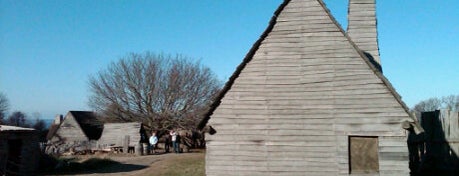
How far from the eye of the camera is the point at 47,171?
2544 centimetres

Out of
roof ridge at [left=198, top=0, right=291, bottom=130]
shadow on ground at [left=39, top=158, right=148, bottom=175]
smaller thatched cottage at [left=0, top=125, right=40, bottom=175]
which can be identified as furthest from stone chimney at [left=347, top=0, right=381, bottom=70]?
smaller thatched cottage at [left=0, top=125, right=40, bottom=175]

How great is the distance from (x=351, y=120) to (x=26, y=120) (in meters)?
114

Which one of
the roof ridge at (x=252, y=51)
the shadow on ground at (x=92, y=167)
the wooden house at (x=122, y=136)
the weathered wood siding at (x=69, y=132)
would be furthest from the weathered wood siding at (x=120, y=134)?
the roof ridge at (x=252, y=51)

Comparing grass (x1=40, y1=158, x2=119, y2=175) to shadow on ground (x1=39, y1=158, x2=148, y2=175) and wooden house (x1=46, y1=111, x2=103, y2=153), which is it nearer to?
shadow on ground (x1=39, y1=158, x2=148, y2=175)

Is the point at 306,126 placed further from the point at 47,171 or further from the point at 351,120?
the point at 47,171

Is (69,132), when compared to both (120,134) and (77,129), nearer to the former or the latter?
(77,129)

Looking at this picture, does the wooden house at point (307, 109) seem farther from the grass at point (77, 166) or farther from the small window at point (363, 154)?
the grass at point (77, 166)

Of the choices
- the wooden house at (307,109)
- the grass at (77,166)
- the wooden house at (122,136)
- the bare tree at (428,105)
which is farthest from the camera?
the bare tree at (428,105)

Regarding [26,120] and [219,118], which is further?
[26,120]

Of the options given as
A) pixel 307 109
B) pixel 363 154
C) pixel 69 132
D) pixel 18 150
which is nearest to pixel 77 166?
pixel 18 150

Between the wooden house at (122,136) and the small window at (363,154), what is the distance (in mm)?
28279

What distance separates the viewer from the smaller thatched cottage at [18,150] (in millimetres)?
22859

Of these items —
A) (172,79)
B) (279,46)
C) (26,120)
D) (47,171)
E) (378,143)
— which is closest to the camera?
(378,143)

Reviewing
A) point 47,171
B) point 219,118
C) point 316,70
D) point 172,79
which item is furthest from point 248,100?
point 172,79
